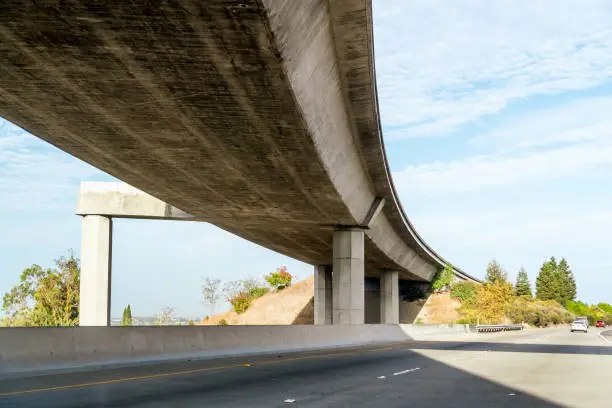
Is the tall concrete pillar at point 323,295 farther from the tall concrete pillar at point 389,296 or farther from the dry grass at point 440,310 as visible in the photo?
the dry grass at point 440,310

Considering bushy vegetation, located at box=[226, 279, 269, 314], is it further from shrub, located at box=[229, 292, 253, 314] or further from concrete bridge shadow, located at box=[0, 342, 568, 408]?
concrete bridge shadow, located at box=[0, 342, 568, 408]

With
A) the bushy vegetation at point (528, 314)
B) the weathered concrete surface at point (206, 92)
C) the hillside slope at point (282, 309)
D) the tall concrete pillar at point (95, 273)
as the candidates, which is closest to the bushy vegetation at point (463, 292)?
the bushy vegetation at point (528, 314)

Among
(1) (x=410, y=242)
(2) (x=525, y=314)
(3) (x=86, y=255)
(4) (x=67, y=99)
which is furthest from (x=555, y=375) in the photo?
(2) (x=525, y=314)

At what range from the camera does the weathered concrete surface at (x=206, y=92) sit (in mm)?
14413

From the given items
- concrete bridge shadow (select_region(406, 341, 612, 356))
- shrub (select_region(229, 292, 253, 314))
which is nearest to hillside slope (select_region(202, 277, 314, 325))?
shrub (select_region(229, 292, 253, 314))

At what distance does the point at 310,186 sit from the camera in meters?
30.5

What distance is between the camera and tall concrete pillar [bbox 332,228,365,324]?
42.3 meters

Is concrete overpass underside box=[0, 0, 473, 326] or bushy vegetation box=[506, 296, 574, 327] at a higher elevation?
concrete overpass underside box=[0, 0, 473, 326]

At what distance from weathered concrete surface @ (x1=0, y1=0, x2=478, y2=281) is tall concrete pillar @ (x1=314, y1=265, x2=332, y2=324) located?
38332 millimetres

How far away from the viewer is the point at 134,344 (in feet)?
69.8

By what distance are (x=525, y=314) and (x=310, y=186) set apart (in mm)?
87831

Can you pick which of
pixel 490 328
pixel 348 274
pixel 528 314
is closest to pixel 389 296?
pixel 490 328

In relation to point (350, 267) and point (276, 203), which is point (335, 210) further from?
point (350, 267)

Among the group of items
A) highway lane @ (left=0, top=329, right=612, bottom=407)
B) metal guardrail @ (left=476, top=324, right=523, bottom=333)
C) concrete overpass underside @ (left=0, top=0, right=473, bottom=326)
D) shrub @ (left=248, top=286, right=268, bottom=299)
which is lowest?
metal guardrail @ (left=476, top=324, right=523, bottom=333)
